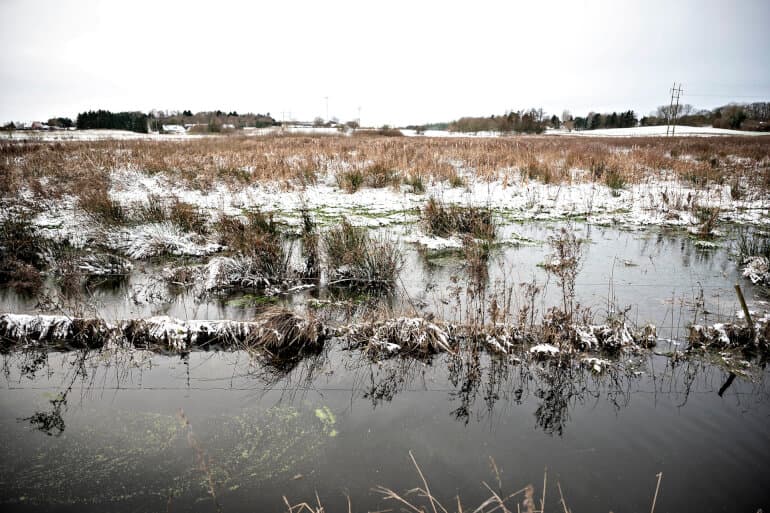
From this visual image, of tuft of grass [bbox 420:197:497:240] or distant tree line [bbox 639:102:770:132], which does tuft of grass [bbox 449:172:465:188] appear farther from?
distant tree line [bbox 639:102:770:132]

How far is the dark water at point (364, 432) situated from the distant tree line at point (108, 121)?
228 ft

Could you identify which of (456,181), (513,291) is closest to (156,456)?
(513,291)

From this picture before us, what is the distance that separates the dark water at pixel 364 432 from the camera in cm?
291

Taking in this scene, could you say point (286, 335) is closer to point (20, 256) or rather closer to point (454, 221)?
point (454, 221)

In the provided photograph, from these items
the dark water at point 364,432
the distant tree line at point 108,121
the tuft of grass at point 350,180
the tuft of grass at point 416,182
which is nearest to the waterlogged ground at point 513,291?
the dark water at point 364,432

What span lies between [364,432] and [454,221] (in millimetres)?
6210

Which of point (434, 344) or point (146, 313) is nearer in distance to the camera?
point (434, 344)

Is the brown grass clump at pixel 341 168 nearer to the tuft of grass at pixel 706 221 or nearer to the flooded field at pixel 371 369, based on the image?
the tuft of grass at pixel 706 221

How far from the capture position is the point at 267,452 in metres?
3.26

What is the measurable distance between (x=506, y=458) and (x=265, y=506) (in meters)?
1.75

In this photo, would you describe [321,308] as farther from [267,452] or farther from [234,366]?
[267,452]

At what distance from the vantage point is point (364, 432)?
3.47 metres

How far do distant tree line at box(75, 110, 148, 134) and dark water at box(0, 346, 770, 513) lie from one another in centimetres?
6947

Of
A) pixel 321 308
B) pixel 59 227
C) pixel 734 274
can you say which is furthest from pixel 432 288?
pixel 59 227
